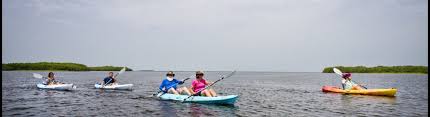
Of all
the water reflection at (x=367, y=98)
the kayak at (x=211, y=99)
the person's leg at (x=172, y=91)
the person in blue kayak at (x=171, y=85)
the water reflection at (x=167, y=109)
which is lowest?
the water reflection at (x=367, y=98)

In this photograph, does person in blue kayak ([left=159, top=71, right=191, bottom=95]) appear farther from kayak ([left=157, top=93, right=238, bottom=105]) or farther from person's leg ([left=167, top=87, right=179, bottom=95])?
kayak ([left=157, top=93, right=238, bottom=105])

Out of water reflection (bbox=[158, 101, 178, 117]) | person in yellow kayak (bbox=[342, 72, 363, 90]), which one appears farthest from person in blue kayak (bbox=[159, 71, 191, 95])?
person in yellow kayak (bbox=[342, 72, 363, 90])

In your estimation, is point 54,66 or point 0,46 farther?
point 54,66

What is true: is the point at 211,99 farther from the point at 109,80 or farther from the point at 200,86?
the point at 109,80

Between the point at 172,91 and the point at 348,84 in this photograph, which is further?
the point at 348,84

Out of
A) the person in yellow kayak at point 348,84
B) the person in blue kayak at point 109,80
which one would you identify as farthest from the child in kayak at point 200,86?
the person in blue kayak at point 109,80

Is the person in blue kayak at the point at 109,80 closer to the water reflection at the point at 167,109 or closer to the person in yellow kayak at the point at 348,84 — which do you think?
the water reflection at the point at 167,109

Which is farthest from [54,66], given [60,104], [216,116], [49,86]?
[216,116]

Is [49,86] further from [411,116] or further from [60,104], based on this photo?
[411,116]

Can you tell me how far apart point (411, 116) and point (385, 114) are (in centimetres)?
94

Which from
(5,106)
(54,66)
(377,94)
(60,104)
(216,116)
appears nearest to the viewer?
(216,116)

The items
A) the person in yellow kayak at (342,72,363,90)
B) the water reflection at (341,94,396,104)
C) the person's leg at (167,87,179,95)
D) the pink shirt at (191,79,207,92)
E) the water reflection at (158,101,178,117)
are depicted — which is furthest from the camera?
the person in yellow kayak at (342,72,363,90)

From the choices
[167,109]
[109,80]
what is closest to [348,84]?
[167,109]

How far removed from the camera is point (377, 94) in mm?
24609
